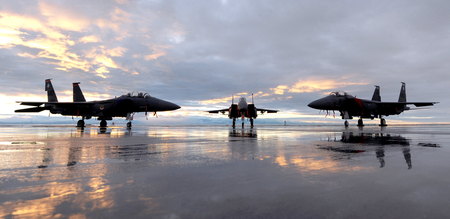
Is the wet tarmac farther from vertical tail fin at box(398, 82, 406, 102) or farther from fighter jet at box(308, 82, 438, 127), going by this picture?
vertical tail fin at box(398, 82, 406, 102)

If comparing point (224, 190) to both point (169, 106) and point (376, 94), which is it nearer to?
point (169, 106)

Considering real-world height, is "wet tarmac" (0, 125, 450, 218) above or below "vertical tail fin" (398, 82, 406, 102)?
below

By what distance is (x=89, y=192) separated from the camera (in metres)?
2.27

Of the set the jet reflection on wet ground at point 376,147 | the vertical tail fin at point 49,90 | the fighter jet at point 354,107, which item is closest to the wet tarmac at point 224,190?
the jet reflection on wet ground at point 376,147

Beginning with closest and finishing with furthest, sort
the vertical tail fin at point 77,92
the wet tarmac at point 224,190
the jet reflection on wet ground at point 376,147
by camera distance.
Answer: the wet tarmac at point 224,190, the jet reflection on wet ground at point 376,147, the vertical tail fin at point 77,92

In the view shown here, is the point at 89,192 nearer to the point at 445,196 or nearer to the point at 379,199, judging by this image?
the point at 379,199

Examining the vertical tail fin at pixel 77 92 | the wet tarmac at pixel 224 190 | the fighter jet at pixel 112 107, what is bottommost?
the wet tarmac at pixel 224 190

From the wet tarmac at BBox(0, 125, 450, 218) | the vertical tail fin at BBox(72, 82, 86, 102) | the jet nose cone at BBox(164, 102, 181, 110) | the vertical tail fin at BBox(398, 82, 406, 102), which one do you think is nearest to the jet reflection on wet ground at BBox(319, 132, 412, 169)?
the wet tarmac at BBox(0, 125, 450, 218)

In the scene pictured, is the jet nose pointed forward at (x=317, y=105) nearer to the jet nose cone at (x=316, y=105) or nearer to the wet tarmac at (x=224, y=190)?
the jet nose cone at (x=316, y=105)

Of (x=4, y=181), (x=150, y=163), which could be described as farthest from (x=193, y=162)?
(x=4, y=181)

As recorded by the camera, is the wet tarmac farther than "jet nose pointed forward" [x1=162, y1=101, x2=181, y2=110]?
No

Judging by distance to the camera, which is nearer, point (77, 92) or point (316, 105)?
point (316, 105)

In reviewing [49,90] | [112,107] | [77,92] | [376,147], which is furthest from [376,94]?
[49,90]

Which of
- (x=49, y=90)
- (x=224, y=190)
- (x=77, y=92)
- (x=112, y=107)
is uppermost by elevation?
(x=49, y=90)
